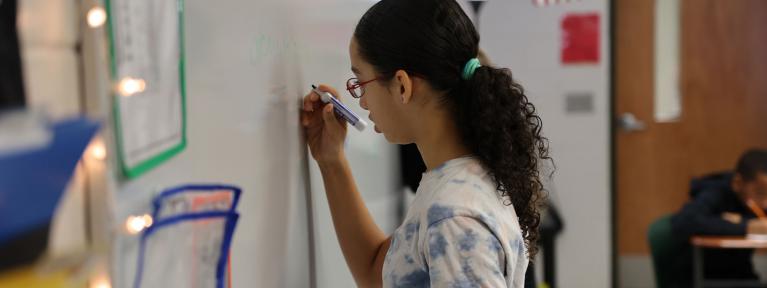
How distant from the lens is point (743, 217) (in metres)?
3.20

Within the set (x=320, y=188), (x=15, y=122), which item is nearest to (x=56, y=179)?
(x=15, y=122)

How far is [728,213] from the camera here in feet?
10.6

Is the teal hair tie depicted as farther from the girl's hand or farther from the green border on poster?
the green border on poster

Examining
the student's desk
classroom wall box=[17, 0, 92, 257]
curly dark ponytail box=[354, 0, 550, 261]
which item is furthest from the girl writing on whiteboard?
the student's desk

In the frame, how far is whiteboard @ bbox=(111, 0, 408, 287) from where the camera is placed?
2.10ft

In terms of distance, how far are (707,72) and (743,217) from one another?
0.77 meters

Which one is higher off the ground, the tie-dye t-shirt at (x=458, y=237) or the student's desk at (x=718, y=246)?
the tie-dye t-shirt at (x=458, y=237)

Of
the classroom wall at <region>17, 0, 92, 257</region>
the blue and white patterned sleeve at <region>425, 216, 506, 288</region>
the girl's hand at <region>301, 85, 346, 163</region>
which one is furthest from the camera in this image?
the girl's hand at <region>301, 85, 346, 163</region>

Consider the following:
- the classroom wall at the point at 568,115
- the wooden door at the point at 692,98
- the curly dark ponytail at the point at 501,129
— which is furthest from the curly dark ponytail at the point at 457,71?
the wooden door at the point at 692,98

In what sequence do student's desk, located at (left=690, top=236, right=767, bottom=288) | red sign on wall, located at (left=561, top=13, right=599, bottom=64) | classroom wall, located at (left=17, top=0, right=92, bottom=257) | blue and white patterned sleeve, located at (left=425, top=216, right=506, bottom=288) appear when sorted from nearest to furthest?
classroom wall, located at (left=17, top=0, right=92, bottom=257), blue and white patterned sleeve, located at (left=425, top=216, right=506, bottom=288), student's desk, located at (left=690, top=236, right=767, bottom=288), red sign on wall, located at (left=561, top=13, right=599, bottom=64)

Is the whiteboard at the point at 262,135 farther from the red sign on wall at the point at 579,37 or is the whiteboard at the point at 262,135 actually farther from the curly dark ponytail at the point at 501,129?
the red sign on wall at the point at 579,37

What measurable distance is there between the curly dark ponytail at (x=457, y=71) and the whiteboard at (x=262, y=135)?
0.40 feet

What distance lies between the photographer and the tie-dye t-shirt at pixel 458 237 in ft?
2.68

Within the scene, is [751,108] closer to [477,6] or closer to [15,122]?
[477,6]
